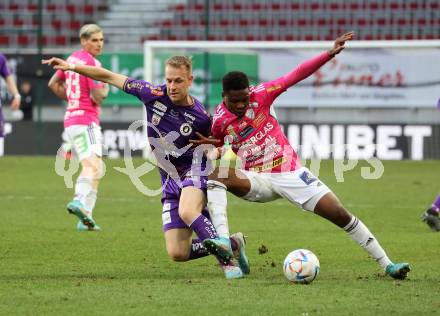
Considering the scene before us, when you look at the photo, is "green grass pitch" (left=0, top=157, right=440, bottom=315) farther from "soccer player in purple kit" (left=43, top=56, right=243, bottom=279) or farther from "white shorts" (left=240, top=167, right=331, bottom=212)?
"white shorts" (left=240, top=167, right=331, bottom=212)

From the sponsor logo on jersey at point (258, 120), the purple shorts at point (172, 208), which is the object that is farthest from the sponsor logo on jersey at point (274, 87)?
the purple shorts at point (172, 208)

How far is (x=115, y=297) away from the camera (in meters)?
6.97

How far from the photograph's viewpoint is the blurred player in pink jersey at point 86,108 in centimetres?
1195

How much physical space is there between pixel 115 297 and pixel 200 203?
1.46 metres

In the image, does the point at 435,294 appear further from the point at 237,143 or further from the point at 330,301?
the point at 237,143

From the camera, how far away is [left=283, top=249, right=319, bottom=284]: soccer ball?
762 cm

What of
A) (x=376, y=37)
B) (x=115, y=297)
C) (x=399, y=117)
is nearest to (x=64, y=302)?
(x=115, y=297)

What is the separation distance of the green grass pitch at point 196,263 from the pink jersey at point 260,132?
0.90 meters

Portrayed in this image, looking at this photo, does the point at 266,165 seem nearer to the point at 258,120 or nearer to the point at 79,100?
the point at 258,120

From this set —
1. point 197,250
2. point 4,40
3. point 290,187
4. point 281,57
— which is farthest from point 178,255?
point 4,40

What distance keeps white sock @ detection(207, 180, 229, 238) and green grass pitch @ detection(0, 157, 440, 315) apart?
0.39 metres

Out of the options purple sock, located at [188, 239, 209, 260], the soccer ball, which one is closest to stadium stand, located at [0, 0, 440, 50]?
purple sock, located at [188, 239, 209, 260]

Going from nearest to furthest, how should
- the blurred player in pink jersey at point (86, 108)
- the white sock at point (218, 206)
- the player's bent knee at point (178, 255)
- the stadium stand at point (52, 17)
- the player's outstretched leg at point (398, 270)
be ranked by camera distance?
the player's outstretched leg at point (398, 270), the white sock at point (218, 206), the player's bent knee at point (178, 255), the blurred player in pink jersey at point (86, 108), the stadium stand at point (52, 17)

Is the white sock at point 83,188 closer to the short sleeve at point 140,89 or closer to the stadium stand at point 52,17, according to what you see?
the short sleeve at point 140,89
